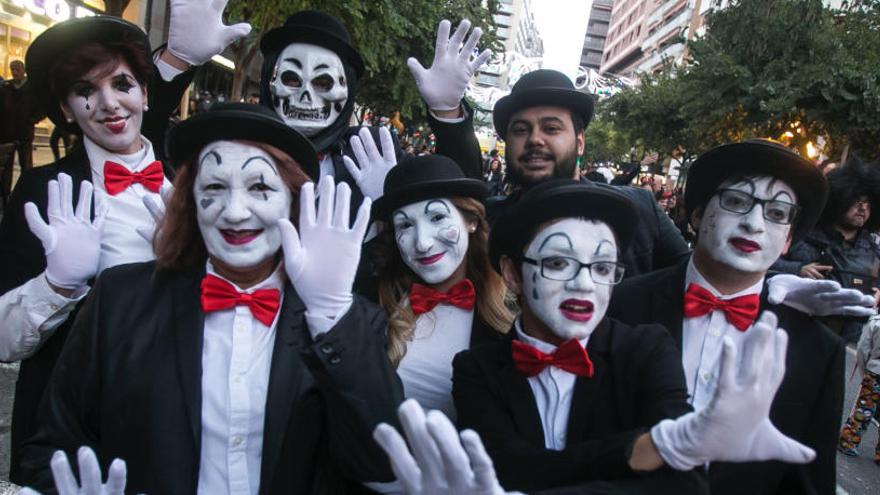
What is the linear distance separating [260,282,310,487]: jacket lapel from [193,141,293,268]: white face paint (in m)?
0.19

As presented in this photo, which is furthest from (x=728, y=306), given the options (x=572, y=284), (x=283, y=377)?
(x=283, y=377)

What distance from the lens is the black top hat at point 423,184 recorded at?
7.86ft

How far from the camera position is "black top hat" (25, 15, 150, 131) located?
2359 mm

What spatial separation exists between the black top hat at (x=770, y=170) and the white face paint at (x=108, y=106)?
221 cm

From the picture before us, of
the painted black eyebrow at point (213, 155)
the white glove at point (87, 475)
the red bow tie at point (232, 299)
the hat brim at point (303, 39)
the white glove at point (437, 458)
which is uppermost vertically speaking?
the hat brim at point (303, 39)

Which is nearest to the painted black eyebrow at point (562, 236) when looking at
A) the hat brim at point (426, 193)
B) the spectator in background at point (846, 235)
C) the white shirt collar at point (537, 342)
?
the white shirt collar at point (537, 342)

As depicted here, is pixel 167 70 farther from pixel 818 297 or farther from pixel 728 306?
pixel 818 297

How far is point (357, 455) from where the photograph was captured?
169 cm

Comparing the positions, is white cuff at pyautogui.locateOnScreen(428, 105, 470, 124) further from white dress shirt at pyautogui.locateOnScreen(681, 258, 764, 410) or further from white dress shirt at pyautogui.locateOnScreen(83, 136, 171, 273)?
white dress shirt at pyautogui.locateOnScreen(681, 258, 764, 410)

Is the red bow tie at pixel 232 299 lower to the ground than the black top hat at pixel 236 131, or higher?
lower

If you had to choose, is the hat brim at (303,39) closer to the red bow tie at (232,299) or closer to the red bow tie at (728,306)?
the red bow tie at (232,299)

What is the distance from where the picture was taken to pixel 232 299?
1812 mm

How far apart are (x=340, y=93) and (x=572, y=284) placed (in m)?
1.81

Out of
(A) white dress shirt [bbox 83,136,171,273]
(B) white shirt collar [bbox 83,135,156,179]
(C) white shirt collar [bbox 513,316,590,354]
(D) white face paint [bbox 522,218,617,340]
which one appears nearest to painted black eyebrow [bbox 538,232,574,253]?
(D) white face paint [bbox 522,218,617,340]
